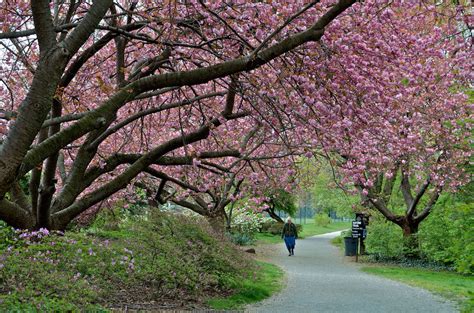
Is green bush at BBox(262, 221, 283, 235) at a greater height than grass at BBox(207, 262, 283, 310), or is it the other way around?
green bush at BBox(262, 221, 283, 235)

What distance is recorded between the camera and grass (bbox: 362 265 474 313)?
12.1 metres

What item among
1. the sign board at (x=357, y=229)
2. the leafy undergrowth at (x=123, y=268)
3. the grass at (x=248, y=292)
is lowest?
the grass at (x=248, y=292)

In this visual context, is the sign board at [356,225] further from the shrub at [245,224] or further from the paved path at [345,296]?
the shrub at [245,224]

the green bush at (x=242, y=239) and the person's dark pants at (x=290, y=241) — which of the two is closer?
the person's dark pants at (x=290, y=241)

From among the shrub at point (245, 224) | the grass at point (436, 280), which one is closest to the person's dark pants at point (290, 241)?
the shrub at point (245, 224)

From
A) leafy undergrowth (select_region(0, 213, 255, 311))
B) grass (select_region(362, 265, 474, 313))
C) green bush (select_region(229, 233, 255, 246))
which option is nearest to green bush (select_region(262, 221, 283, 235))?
green bush (select_region(229, 233, 255, 246))

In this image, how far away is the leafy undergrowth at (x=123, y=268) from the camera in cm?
573

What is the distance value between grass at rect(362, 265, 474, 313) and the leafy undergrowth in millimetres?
4883

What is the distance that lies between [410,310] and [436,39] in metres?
4.90

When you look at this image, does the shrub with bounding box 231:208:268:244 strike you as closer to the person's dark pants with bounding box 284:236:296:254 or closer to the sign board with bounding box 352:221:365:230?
the person's dark pants with bounding box 284:236:296:254

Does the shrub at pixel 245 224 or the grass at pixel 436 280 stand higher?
the shrub at pixel 245 224

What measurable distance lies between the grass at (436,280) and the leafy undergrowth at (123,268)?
16.0 feet

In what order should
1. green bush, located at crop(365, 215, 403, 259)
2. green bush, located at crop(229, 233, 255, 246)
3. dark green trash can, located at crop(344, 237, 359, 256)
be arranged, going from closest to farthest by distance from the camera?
1. green bush, located at crop(365, 215, 403, 259)
2. dark green trash can, located at crop(344, 237, 359, 256)
3. green bush, located at crop(229, 233, 255, 246)

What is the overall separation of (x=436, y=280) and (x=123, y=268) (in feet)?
34.7
